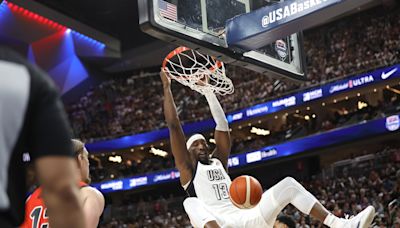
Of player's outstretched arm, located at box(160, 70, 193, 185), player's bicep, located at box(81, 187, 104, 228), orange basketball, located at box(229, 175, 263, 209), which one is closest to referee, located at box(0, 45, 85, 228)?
player's bicep, located at box(81, 187, 104, 228)

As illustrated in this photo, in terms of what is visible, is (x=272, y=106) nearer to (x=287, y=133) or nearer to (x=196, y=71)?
(x=287, y=133)

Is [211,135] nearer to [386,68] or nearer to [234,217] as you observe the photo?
[386,68]

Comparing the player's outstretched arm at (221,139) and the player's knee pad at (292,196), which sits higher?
the player's outstretched arm at (221,139)

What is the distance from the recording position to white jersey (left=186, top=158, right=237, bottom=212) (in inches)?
235

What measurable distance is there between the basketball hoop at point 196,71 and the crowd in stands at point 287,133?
47.8ft

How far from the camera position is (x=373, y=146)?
2395cm

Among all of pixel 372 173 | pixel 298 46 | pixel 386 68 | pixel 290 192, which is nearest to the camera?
pixel 290 192

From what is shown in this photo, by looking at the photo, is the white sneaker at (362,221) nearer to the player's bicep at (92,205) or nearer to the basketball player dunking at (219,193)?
the basketball player dunking at (219,193)

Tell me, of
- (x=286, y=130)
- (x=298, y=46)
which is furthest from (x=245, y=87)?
(x=298, y=46)

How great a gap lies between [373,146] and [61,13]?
574 inches

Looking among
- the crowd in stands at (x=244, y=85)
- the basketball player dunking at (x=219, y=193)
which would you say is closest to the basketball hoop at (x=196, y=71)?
the basketball player dunking at (x=219, y=193)

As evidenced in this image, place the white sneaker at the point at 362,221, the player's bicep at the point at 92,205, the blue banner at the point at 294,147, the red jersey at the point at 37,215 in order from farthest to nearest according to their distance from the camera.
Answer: the blue banner at the point at 294,147 < the white sneaker at the point at 362,221 < the red jersey at the point at 37,215 < the player's bicep at the point at 92,205

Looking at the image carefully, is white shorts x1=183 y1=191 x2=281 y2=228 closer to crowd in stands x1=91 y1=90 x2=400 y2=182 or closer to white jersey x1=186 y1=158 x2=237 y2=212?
white jersey x1=186 y1=158 x2=237 y2=212

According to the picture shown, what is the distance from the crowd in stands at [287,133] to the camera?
21.9 m
